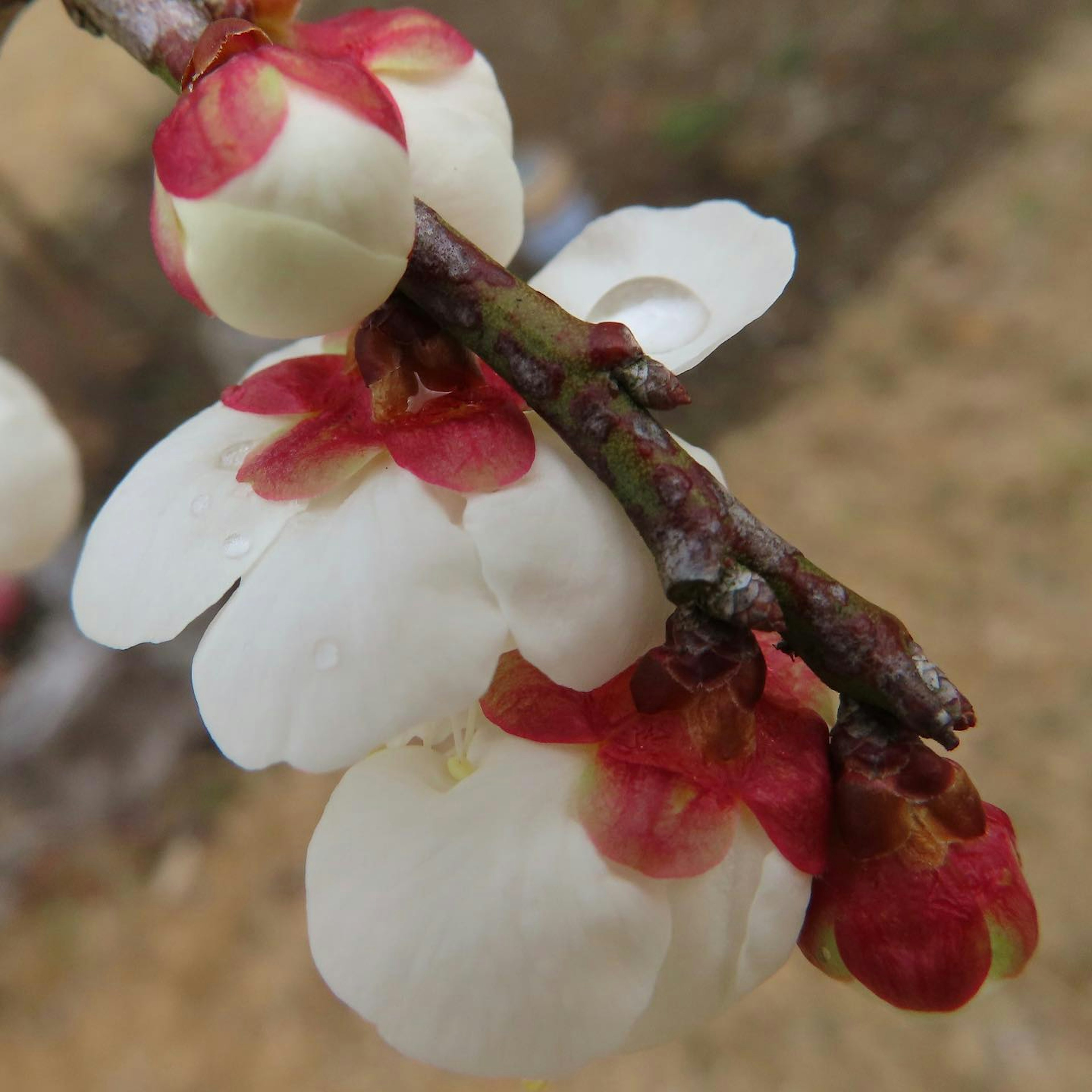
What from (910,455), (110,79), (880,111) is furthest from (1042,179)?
(110,79)

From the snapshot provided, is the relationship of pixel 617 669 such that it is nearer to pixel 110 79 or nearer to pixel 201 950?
pixel 201 950

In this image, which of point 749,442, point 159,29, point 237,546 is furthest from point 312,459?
point 749,442

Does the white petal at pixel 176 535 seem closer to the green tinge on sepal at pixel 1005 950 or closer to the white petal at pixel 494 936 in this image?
the white petal at pixel 494 936

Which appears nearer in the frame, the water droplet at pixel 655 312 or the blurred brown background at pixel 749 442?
the water droplet at pixel 655 312

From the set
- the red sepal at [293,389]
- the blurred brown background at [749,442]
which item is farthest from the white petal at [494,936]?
the blurred brown background at [749,442]

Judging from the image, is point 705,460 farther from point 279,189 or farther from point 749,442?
point 749,442

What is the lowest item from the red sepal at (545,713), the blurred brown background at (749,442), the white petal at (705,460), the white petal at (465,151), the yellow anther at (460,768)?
the blurred brown background at (749,442)
